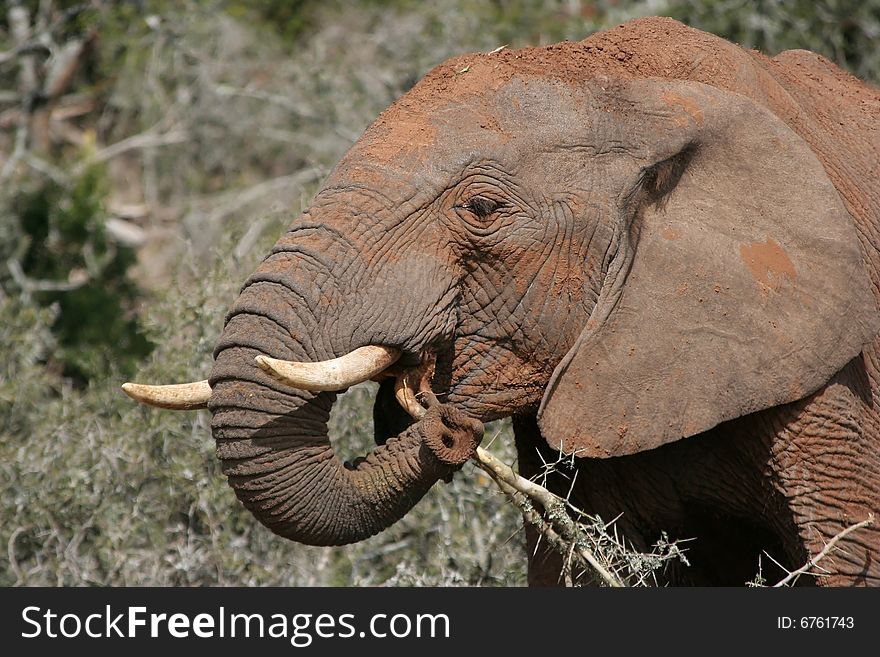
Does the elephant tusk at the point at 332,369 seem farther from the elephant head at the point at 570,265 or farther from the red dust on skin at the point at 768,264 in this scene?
the red dust on skin at the point at 768,264

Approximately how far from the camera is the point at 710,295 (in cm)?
402

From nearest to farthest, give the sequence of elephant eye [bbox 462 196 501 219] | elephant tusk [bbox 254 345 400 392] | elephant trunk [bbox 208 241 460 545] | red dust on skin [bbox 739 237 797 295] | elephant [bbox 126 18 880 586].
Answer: elephant tusk [bbox 254 345 400 392] → elephant trunk [bbox 208 241 460 545] → elephant [bbox 126 18 880 586] → elephant eye [bbox 462 196 501 219] → red dust on skin [bbox 739 237 797 295]

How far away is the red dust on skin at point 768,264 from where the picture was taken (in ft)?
13.2

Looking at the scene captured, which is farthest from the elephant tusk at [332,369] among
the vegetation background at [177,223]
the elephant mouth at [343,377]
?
the vegetation background at [177,223]

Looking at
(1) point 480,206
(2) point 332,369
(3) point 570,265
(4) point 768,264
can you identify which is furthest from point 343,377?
(4) point 768,264

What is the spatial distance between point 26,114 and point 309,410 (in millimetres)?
7664

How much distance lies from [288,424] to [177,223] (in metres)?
7.56

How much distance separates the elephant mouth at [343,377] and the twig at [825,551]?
1.07 meters

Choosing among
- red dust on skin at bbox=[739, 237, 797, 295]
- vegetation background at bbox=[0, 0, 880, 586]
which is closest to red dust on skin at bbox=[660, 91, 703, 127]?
red dust on skin at bbox=[739, 237, 797, 295]

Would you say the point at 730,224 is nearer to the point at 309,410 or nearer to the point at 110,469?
the point at 309,410

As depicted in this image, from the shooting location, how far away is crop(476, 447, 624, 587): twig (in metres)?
3.91

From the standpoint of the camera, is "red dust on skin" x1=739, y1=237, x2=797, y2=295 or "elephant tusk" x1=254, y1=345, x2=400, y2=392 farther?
"red dust on skin" x1=739, y1=237, x2=797, y2=295

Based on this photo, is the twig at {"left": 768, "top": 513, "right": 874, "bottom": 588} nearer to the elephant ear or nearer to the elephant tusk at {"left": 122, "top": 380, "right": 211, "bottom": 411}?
the elephant ear

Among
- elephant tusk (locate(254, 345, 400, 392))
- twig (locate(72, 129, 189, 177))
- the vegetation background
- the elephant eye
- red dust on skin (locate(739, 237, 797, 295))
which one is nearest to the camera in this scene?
elephant tusk (locate(254, 345, 400, 392))
